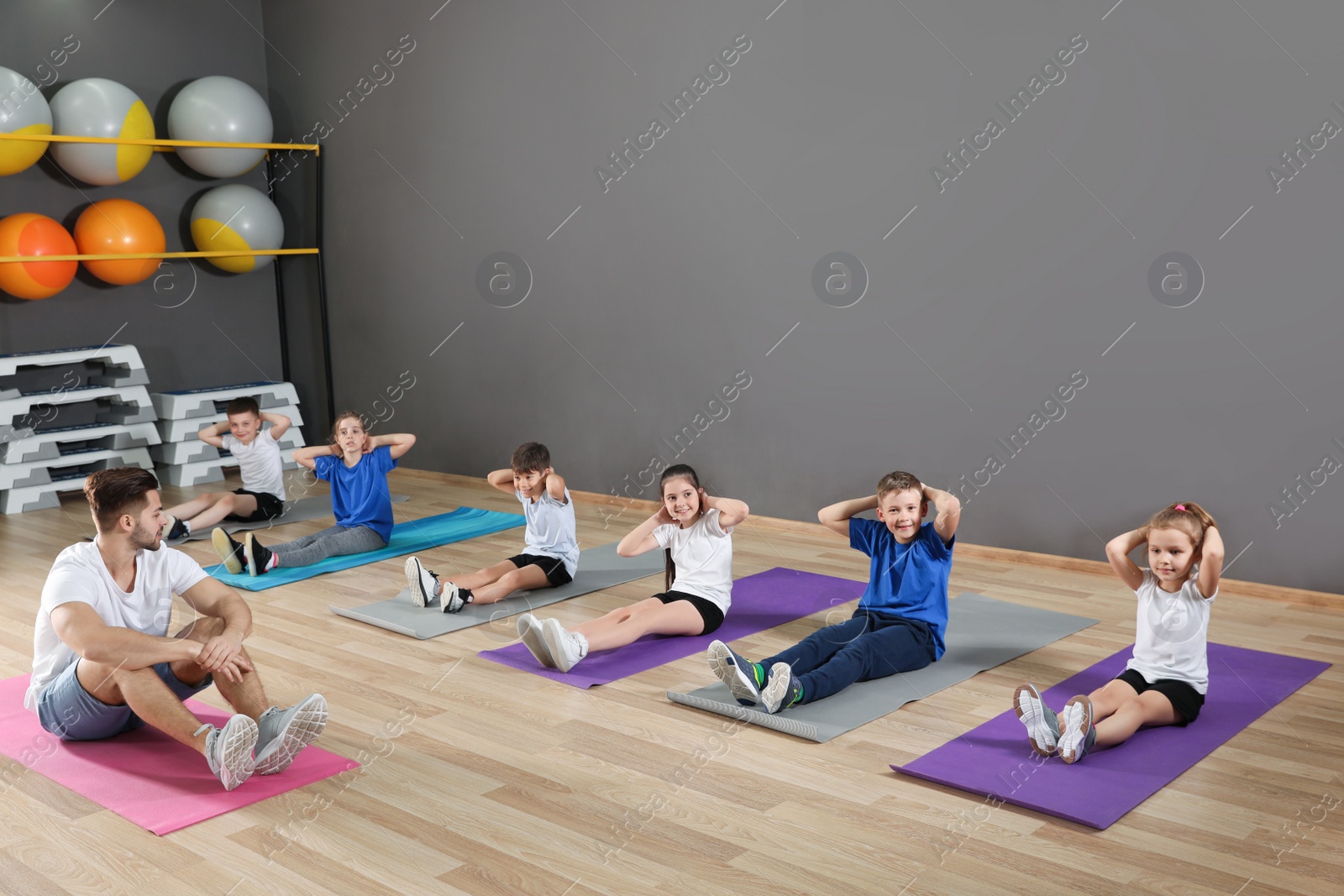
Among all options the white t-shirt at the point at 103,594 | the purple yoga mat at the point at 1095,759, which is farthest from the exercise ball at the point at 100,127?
the purple yoga mat at the point at 1095,759

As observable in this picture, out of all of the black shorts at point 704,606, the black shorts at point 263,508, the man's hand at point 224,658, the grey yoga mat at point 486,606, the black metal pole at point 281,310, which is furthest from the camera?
the black metal pole at point 281,310

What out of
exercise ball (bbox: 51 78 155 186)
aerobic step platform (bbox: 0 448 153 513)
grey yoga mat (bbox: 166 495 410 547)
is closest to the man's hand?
grey yoga mat (bbox: 166 495 410 547)

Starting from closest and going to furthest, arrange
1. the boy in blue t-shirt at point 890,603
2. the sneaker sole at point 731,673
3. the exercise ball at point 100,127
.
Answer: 1. the sneaker sole at point 731,673
2. the boy in blue t-shirt at point 890,603
3. the exercise ball at point 100,127

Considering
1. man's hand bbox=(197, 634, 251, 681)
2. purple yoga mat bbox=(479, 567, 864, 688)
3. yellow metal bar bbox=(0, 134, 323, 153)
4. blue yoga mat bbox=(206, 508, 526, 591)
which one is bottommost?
blue yoga mat bbox=(206, 508, 526, 591)

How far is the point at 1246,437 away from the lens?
12.1 feet

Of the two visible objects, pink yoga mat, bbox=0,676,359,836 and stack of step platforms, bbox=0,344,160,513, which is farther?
stack of step platforms, bbox=0,344,160,513

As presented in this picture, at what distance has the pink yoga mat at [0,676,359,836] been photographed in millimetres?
2299

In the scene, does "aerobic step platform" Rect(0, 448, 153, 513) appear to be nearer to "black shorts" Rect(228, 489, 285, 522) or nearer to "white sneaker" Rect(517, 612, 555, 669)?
"black shorts" Rect(228, 489, 285, 522)

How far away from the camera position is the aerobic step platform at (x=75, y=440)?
18.1 feet

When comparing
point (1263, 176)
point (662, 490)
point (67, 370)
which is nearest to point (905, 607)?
point (662, 490)

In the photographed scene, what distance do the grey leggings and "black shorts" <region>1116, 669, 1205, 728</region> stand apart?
297cm

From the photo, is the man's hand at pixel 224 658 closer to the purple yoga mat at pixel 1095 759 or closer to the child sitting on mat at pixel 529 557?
the child sitting on mat at pixel 529 557

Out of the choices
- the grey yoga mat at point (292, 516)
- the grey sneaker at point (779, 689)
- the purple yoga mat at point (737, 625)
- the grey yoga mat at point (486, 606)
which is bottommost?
the grey yoga mat at point (292, 516)

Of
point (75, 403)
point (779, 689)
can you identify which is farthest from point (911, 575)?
point (75, 403)
